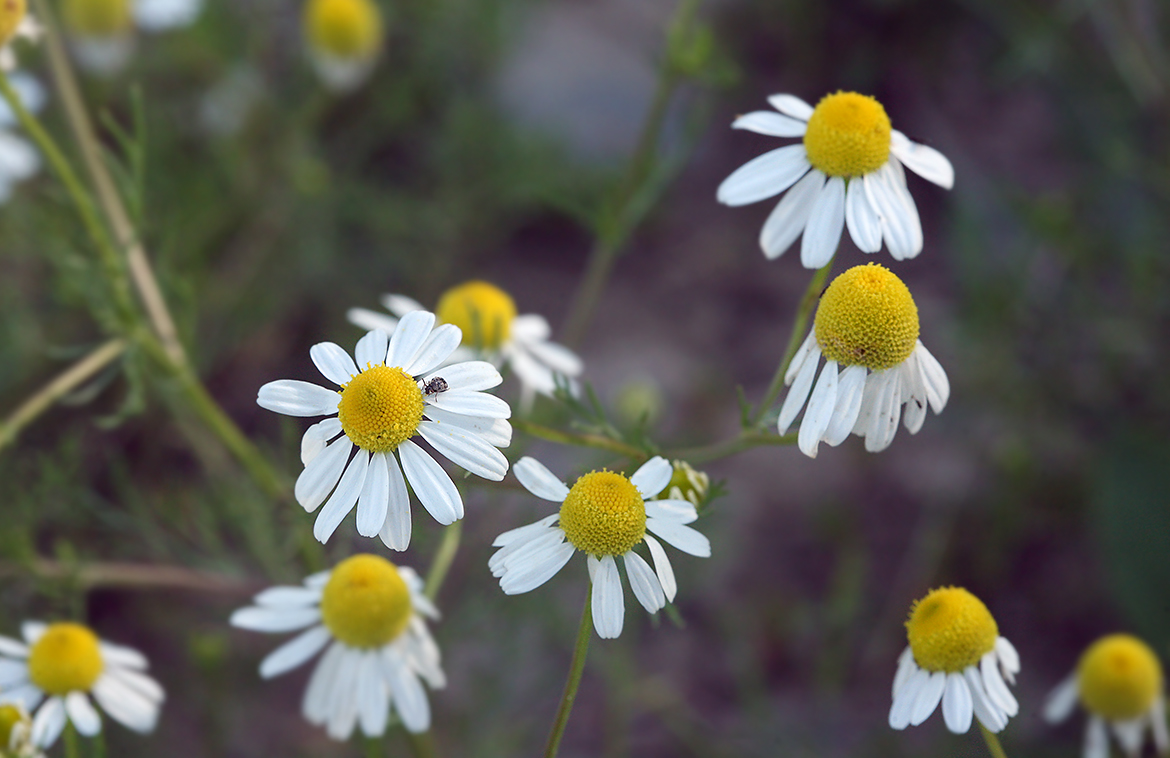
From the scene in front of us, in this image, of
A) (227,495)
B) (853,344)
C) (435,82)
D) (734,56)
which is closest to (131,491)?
(227,495)

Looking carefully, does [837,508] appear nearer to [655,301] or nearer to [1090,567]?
[1090,567]

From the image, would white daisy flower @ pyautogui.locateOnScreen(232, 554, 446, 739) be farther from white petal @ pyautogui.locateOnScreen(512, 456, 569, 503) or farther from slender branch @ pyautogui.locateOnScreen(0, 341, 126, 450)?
slender branch @ pyautogui.locateOnScreen(0, 341, 126, 450)

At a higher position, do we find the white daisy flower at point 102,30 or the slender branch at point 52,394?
the white daisy flower at point 102,30

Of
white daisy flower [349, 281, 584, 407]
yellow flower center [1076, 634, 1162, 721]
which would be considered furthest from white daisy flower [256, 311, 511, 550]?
yellow flower center [1076, 634, 1162, 721]

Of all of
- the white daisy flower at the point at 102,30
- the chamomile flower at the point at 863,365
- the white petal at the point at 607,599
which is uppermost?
the white daisy flower at the point at 102,30

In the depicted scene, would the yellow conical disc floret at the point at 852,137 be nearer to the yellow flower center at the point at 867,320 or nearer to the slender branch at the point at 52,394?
the yellow flower center at the point at 867,320

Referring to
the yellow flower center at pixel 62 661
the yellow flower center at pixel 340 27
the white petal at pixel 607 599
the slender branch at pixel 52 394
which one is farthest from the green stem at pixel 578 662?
the yellow flower center at pixel 340 27
